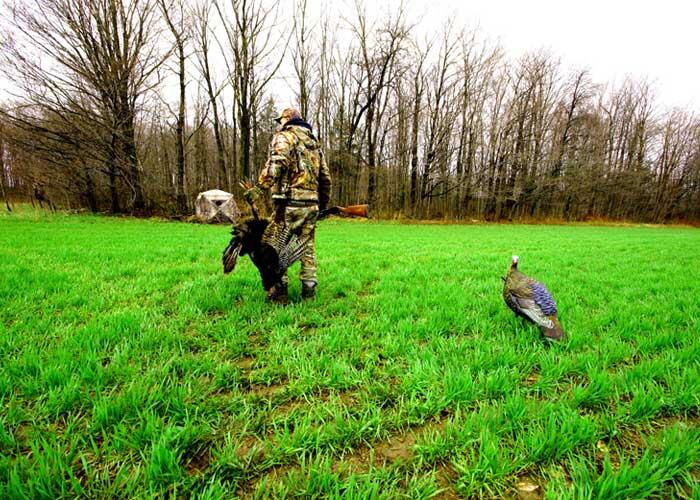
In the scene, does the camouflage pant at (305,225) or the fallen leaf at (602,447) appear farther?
the camouflage pant at (305,225)

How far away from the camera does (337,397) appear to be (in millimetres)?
1948

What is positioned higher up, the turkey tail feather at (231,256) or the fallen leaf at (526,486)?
the turkey tail feather at (231,256)

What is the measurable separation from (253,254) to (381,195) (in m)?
23.3

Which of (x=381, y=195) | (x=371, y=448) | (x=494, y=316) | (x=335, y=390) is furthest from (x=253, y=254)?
(x=381, y=195)

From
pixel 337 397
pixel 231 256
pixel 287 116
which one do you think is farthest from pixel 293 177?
pixel 337 397

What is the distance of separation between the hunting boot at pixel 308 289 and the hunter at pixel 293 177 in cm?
27

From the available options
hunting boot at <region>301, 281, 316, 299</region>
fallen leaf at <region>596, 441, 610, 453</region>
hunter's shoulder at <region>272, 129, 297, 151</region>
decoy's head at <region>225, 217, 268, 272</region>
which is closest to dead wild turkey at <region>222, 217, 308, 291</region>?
decoy's head at <region>225, 217, 268, 272</region>

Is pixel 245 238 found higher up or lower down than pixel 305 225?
lower down

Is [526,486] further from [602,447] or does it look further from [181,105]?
[181,105]

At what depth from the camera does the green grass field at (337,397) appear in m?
1.33

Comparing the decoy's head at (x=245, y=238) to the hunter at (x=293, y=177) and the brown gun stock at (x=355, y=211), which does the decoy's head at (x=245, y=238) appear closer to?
the hunter at (x=293, y=177)

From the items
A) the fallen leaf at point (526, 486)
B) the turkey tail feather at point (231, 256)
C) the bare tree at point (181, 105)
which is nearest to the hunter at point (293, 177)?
the turkey tail feather at point (231, 256)

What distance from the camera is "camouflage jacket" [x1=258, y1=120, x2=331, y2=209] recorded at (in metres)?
3.35

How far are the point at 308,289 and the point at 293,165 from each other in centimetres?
160
